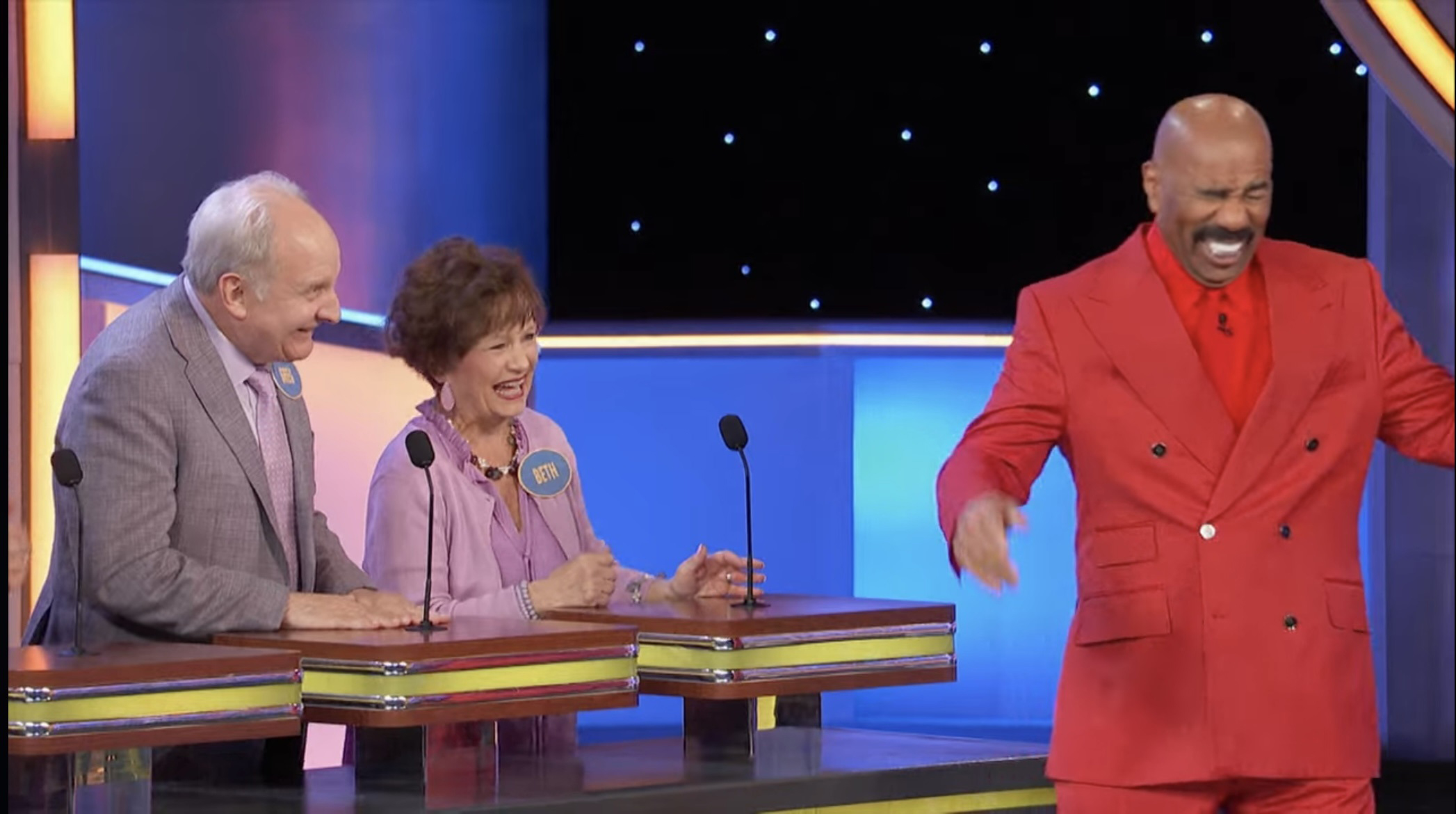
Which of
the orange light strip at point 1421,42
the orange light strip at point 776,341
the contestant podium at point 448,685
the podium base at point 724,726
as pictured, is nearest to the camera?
the orange light strip at point 1421,42

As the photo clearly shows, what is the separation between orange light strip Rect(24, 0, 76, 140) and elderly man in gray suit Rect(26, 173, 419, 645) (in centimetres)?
60

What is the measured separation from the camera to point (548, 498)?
4.07 m

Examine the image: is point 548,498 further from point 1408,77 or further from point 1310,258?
point 1408,77

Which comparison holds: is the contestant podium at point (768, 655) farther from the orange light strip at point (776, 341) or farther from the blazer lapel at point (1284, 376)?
the orange light strip at point (776, 341)

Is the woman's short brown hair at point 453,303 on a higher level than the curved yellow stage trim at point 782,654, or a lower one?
higher

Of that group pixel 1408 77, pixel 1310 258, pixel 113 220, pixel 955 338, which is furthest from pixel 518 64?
pixel 1408 77

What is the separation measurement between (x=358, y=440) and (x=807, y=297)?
96.3 inches

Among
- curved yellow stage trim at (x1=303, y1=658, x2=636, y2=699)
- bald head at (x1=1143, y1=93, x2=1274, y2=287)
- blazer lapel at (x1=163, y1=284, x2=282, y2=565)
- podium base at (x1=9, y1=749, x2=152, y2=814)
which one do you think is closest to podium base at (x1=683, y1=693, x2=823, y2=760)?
Answer: curved yellow stage trim at (x1=303, y1=658, x2=636, y2=699)

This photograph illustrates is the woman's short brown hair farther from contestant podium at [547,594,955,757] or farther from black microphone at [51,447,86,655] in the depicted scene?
black microphone at [51,447,86,655]

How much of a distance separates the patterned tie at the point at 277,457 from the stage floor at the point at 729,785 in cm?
35

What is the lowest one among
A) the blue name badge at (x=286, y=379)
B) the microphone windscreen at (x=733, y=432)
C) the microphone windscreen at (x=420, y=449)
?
the microphone windscreen at (x=420, y=449)

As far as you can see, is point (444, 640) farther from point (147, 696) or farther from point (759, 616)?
point (759, 616)

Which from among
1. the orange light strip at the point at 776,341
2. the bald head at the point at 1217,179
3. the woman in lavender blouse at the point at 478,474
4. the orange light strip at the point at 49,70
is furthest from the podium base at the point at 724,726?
the orange light strip at the point at 776,341

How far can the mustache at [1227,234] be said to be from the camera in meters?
2.71
